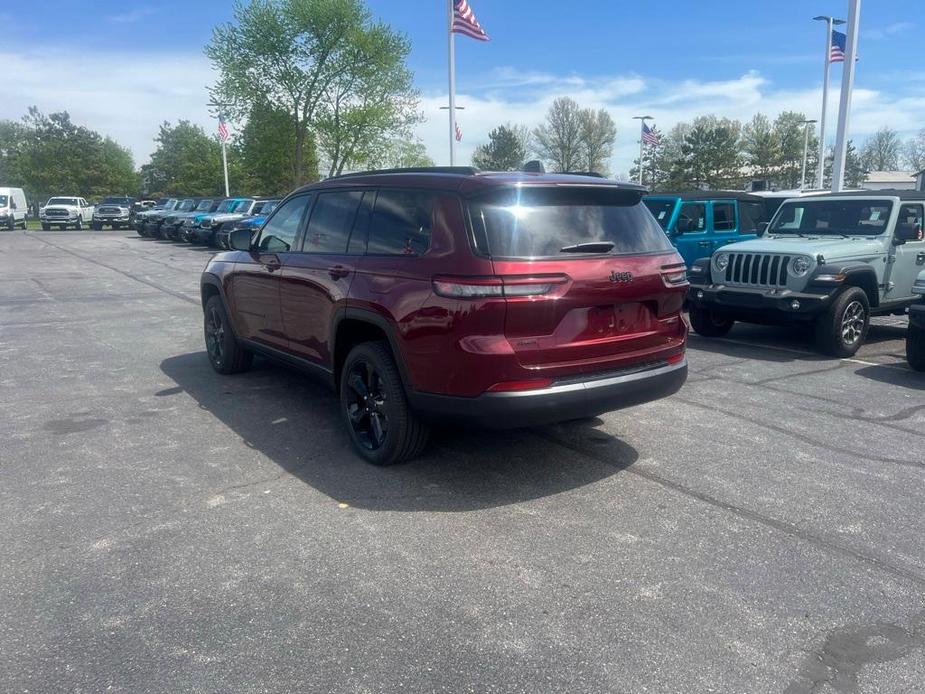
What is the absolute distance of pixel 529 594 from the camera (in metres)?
3.26

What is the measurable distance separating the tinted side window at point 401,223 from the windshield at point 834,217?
6824 millimetres

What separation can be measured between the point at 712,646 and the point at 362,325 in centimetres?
290

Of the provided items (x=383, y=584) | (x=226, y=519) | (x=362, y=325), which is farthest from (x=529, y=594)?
(x=362, y=325)

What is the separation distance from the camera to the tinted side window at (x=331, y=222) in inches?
203

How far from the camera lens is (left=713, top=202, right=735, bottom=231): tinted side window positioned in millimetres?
12414

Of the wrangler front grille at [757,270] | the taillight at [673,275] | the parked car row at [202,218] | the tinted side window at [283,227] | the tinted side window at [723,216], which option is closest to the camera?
the taillight at [673,275]

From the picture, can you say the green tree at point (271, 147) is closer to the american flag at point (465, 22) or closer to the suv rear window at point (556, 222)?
the american flag at point (465, 22)

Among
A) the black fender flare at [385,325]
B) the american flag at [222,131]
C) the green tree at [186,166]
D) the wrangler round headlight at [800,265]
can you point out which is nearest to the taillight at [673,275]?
the black fender flare at [385,325]

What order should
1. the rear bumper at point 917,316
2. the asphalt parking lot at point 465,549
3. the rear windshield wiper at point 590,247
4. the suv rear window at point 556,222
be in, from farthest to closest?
1. the rear bumper at point 917,316
2. the rear windshield wiper at point 590,247
3. the suv rear window at point 556,222
4. the asphalt parking lot at point 465,549

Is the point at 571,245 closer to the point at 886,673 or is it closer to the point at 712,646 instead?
the point at 712,646

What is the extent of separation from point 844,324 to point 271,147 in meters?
41.8

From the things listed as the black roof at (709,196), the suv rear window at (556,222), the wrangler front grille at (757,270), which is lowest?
the wrangler front grille at (757,270)

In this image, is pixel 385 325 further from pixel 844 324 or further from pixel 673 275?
pixel 844 324


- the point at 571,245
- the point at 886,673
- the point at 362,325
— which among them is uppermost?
the point at 571,245
